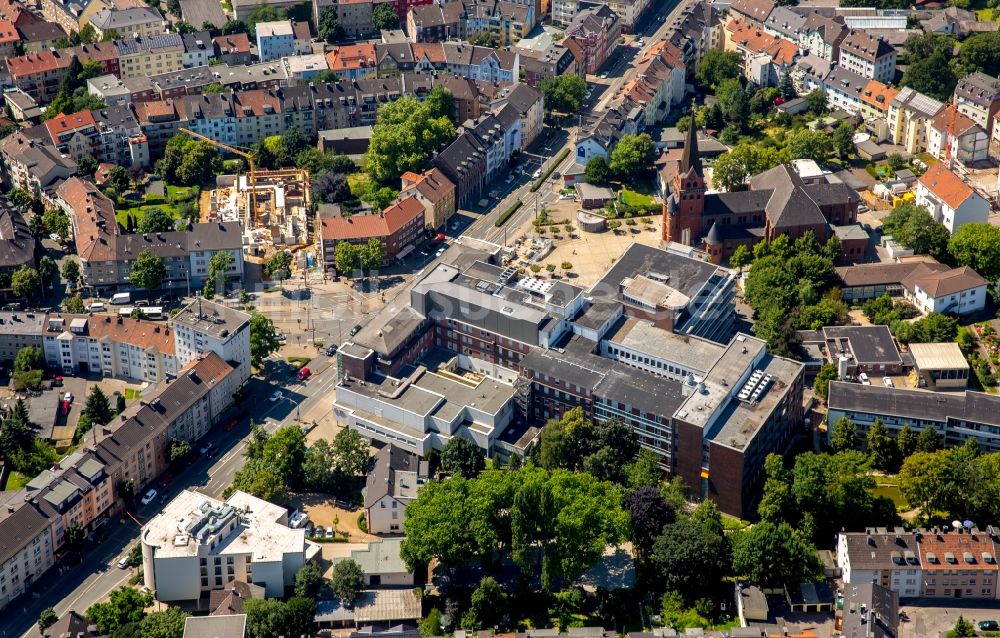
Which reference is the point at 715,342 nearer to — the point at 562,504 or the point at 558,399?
the point at 558,399

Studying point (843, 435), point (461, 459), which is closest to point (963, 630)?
point (843, 435)


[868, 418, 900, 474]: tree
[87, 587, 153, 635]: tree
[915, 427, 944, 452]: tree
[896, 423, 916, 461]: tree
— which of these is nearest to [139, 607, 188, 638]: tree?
[87, 587, 153, 635]: tree

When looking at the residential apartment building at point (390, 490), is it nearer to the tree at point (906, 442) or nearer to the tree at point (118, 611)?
the tree at point (118, 611)

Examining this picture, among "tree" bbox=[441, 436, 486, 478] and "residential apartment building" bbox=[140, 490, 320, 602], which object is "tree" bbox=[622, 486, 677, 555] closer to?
"tree" bbox=[441, 436, 486, 478]

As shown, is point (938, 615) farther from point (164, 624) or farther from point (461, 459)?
point (164, 624)

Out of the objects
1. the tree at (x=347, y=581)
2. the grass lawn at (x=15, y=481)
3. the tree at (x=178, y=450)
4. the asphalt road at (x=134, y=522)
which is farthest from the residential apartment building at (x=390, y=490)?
the grass lawn at (x=15, y=481)

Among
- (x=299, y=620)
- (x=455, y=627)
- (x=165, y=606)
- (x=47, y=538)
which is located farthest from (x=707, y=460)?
(x=47, y=538)
